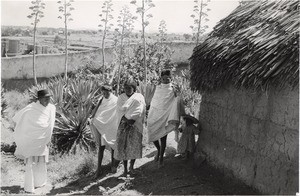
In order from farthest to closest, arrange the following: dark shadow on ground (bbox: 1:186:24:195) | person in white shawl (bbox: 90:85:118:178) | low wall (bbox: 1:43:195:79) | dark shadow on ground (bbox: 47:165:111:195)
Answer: low wall (bbox: 1:43:195:79), person in white shawl (bbox: 90:85:118:178), dark shadow on ground (bbox: 47:165:111:195), dark shadow on ground (bbox: 1:186:24:195)

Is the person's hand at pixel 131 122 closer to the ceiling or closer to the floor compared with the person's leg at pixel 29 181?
closer to the ceiling

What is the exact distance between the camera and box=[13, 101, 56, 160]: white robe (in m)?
6.51

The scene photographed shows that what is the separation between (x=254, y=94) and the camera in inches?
205

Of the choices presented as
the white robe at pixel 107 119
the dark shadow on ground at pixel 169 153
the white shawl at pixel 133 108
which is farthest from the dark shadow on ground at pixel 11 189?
the dark shadow on ground at pixel 169 153

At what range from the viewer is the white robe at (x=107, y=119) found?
7129 millimetres

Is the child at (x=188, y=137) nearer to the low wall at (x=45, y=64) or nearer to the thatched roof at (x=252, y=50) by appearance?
the thatched roof at (x=252, y=50)

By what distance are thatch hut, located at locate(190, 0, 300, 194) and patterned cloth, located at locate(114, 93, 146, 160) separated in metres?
1.08

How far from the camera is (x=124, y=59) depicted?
16641 millimetres

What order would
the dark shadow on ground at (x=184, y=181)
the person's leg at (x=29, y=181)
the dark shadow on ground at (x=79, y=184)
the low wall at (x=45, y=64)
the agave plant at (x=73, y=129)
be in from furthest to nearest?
the low wall at (x=45, y=64)
the agave plant at (x=73, y=129)
the dark shadow on ground at (x=79, y=184)
the person's leg at (x=29, y=181)
the dark shadow on ground at (x=184, y=181)

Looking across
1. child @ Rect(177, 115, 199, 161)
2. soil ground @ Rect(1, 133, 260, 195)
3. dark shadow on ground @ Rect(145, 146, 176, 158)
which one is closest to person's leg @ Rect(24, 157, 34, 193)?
soil ground @ Rect(1, 133, 260, 195)

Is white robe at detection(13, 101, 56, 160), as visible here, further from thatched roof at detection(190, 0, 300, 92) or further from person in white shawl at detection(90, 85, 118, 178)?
thatched roof at detection(190, 0, 300, 92)

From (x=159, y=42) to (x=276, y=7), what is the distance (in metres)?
12.4

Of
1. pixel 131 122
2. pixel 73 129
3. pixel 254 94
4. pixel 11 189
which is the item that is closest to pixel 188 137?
pixel 131 122

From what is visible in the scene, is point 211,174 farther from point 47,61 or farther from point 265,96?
point 47,61
